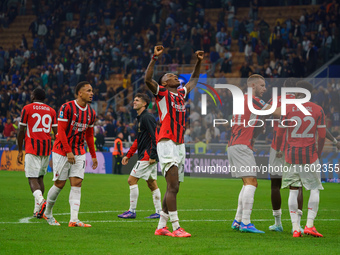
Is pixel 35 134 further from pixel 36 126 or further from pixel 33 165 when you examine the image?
pixel 33 165

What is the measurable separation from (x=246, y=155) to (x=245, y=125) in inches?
17.5

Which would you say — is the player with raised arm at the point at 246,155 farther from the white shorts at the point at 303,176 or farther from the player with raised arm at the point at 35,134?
the player with raised arm at the point at 35,134

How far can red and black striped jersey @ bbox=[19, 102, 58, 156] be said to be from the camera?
10578 millimetres

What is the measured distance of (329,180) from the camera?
845 inches

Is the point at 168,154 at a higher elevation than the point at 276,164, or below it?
higher

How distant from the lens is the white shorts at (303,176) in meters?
8.42

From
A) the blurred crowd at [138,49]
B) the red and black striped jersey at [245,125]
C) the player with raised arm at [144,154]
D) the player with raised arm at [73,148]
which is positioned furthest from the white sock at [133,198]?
the blurred crowd at [138,49]

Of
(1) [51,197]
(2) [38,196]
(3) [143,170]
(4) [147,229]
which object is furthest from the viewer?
(3) [143,170]

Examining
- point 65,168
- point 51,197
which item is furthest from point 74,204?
point 65,168

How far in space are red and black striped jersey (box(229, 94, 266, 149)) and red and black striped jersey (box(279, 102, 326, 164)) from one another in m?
0.45

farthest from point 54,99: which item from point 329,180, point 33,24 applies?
point 329,180

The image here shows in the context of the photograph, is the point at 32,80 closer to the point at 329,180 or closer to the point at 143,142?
the point at 329,180

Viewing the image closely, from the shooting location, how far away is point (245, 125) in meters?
Answer: 8.83

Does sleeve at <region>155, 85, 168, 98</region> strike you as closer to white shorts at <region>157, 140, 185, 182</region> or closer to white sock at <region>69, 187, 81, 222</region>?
white shorts at <region>157, 140, 185, 182</region>
